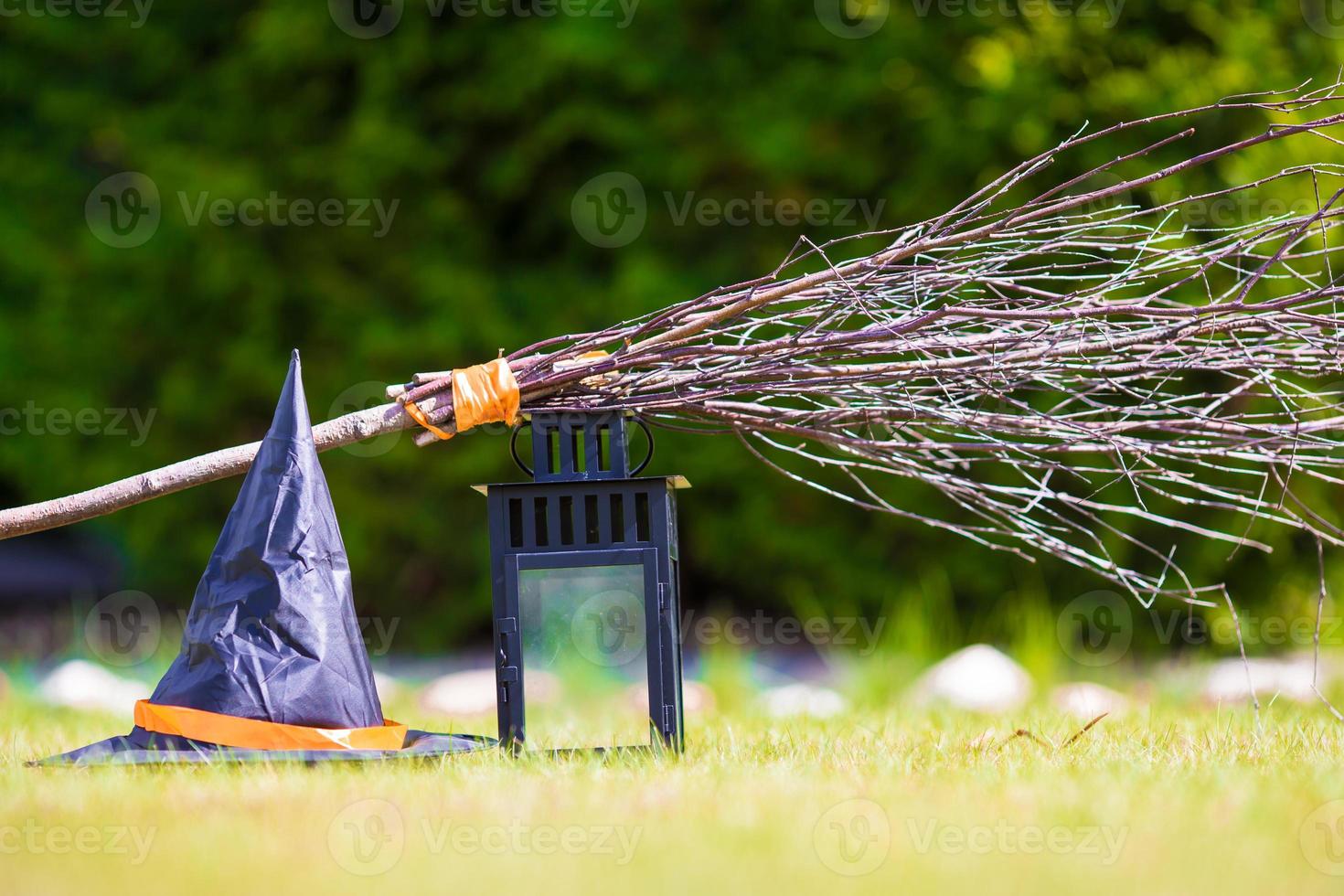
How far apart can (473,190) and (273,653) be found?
12.4 feet

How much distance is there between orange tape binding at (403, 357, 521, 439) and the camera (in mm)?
2328

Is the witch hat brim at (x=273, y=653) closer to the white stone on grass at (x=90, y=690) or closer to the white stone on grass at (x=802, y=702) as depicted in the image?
the white stone on grass at (x=802, y=702)

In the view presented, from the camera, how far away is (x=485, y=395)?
2.33 m

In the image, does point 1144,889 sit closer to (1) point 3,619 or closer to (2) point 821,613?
(2) point 821,613

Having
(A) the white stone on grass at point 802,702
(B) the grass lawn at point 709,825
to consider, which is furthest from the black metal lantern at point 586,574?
(A) the white stone on grass at point 802,702

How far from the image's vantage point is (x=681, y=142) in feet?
16.9

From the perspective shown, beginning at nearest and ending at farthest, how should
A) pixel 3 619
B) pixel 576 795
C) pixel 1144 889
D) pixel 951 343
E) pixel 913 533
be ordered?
1. pixel 1144 889
2. pixel 576 795
3. pixel 951 343
4. pixel 913 533
5. pixel 3 619

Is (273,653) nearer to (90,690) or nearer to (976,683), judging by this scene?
(976,683)

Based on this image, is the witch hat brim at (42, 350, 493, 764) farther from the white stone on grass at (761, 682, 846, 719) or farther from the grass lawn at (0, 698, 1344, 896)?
the white stone on grass at (761, 682, 846, 719)

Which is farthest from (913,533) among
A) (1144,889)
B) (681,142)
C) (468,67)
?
A: (1144,889)

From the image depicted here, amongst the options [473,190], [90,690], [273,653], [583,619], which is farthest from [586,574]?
[473,190]

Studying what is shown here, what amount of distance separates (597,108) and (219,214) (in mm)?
1713

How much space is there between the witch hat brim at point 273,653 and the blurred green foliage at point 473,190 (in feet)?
9.30

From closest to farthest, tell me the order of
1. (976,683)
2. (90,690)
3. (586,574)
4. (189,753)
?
(189,753)
(586,574)
(976,683)
(90,690)
